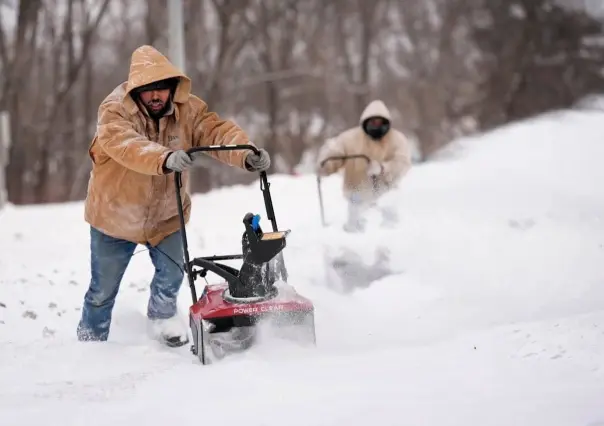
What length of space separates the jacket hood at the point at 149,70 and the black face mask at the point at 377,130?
4345 millimetres

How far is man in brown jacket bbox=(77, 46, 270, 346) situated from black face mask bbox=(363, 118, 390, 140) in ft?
13.5

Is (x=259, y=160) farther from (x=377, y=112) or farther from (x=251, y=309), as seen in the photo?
(x=377, y=112)

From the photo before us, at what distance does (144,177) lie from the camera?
4801 mm

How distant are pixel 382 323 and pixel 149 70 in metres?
2.50

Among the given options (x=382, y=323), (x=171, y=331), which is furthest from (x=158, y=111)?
(x=382, y=323)

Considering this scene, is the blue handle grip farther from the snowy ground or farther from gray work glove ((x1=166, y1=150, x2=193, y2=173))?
the snowy ground

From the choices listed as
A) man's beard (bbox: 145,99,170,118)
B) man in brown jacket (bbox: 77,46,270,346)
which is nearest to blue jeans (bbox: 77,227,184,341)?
man in brown jacket (bbox: 77,46,270,346)

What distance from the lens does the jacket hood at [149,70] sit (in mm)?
4617

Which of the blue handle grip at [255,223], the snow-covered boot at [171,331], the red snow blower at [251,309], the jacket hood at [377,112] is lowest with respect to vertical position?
the snow-covered boot at [171,331]

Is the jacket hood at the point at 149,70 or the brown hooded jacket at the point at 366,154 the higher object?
the jacket hood at the point at 149,70

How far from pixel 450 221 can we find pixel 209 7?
19.5 m

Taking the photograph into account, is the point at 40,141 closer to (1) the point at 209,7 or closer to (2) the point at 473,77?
(1) the point at 209,7

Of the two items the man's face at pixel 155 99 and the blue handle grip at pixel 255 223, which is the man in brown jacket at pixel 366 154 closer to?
the man's face at pixel 155 99

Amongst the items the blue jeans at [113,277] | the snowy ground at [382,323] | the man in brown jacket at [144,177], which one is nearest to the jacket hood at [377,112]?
the snowy ground at [382,323]
